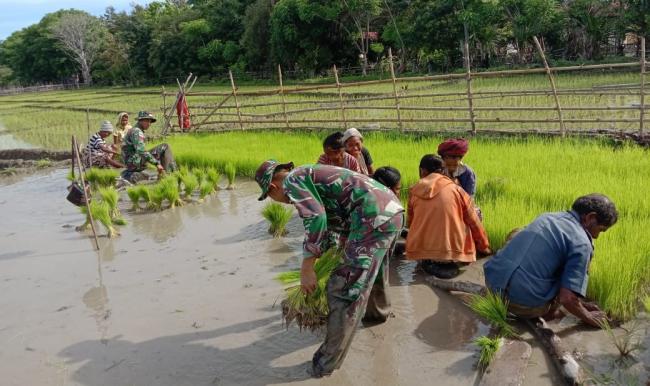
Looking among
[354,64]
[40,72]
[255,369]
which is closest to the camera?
[255,369]

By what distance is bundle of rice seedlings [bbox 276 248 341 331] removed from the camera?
333cm

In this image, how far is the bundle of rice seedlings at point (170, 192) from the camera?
23.1ft

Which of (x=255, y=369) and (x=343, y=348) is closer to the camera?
(x=343, y=348)

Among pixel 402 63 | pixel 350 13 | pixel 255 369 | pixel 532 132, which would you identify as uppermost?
pixel 350 13

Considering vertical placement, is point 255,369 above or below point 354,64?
below

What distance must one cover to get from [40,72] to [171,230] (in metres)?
60.2

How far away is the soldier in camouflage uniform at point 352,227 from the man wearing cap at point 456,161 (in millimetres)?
1688

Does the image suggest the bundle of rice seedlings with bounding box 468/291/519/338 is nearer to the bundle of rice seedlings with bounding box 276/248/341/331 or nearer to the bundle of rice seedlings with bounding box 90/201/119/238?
the bundle of rice seedlings with bounding box 276/248/341/331

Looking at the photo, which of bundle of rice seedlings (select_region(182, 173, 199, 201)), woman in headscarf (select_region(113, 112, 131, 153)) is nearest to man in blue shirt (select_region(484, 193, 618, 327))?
bundle of rice seedlings (select_region(182, 173, 199, 201))

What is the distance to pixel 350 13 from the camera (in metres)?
27.1

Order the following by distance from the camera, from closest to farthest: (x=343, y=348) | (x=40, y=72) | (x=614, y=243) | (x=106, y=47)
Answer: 1. (x=343, y=348)
2. (x=614, y=243)
3. (x=106, y=47)
4. (x=40, y=72)

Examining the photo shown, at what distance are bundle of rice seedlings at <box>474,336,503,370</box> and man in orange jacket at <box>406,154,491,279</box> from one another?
106 centimetres

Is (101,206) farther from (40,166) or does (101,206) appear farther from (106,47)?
(106,47)

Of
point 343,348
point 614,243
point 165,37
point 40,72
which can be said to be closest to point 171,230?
point 343,348
